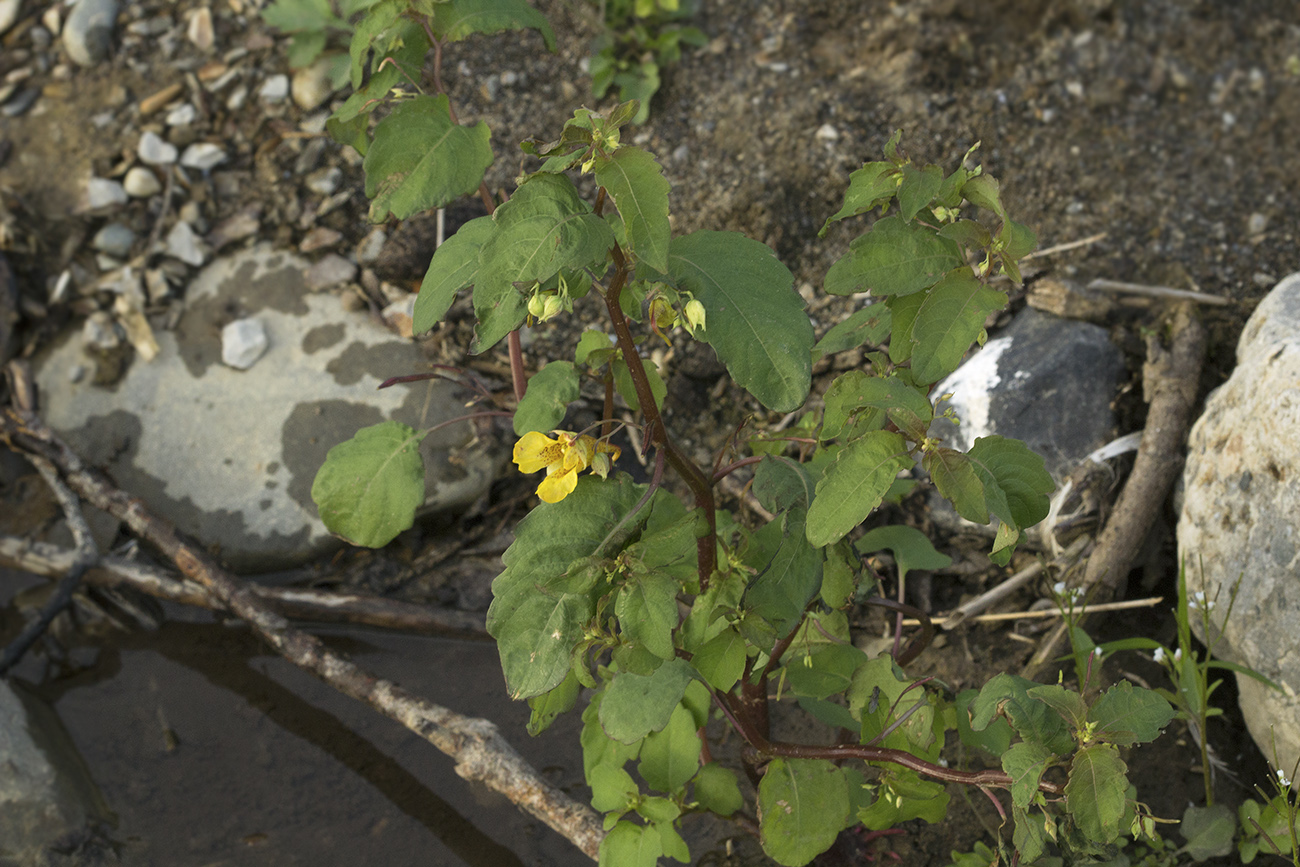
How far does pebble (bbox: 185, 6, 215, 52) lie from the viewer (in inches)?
150

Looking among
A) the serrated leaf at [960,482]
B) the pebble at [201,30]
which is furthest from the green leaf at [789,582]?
the pebble at [201,30]

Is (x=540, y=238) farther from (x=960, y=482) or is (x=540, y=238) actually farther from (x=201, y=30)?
(x=201, y=30)

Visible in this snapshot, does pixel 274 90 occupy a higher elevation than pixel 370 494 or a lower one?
higher

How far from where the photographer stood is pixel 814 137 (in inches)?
128

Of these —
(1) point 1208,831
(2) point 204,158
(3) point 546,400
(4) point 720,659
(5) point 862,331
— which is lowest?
(1) point 1208,831

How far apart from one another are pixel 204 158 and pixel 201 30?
2.00 ft

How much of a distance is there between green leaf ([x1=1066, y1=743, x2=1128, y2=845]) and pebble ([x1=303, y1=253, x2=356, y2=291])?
280cm

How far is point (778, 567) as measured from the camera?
63.4 inches

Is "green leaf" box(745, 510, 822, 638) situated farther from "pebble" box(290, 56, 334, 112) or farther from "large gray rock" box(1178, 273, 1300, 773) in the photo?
"pebble" box(290, 56, 334, 112)

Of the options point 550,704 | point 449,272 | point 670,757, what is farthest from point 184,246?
point 670,757

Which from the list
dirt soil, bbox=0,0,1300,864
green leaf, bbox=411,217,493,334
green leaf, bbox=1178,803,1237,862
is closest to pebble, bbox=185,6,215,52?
dirt soil, bbox=0,0,1300,864

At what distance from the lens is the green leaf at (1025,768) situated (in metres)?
1.42

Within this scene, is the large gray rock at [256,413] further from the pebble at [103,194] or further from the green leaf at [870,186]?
the green leaf at [870,186]

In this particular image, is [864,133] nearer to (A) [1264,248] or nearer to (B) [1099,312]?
(B) [1099,312]
